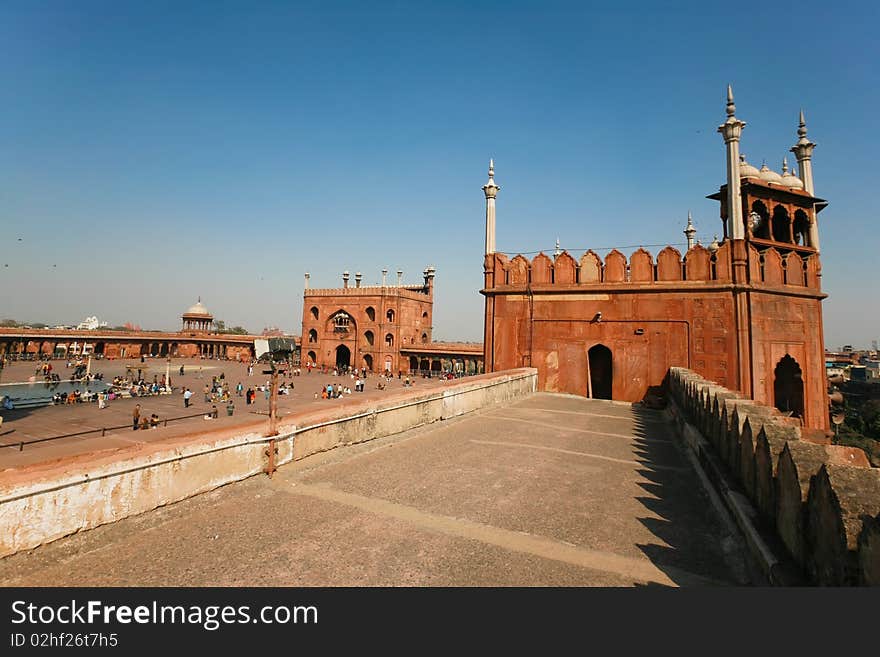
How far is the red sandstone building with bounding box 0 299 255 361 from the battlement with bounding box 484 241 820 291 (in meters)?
54.6

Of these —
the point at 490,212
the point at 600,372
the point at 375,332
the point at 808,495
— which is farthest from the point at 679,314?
the point at 375,332

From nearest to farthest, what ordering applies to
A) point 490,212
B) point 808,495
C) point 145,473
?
point 808,495
point 145,473
point 490,212

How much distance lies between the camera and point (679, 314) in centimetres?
1428

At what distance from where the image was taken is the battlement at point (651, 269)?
14180 millimetres

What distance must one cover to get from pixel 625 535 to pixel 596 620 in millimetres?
1984

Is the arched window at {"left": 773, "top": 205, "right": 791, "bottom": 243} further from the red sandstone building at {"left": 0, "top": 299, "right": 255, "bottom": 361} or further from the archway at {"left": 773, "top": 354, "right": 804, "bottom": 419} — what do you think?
the red sandstone building at {"left": 0, "top": 299, "right": 255, "bottom": 361}

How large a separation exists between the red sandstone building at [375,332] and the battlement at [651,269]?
1307 inches

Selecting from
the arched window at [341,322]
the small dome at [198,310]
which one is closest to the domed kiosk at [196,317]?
the small dome at [198,310]

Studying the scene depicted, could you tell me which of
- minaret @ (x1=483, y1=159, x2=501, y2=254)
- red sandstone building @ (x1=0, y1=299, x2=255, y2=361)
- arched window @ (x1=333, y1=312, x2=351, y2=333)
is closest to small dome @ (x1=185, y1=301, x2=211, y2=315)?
red sandstone building @ (x1=0, y1=299, x2=255, y2=361)

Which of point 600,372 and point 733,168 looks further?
point 600,372

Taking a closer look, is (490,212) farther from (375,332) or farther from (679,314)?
(375,332)

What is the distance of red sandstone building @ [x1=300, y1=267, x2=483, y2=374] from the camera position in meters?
53.0

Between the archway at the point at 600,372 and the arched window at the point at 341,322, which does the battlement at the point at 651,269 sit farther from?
the arched window at the point at 341,322

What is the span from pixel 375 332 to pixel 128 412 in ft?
106
